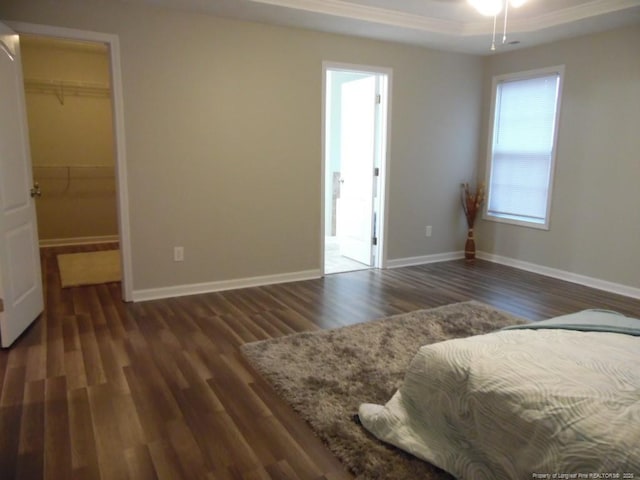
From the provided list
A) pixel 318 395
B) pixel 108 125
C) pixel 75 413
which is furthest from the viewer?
pixel 108 125

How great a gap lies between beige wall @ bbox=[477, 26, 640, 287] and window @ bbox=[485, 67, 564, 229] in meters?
0.14

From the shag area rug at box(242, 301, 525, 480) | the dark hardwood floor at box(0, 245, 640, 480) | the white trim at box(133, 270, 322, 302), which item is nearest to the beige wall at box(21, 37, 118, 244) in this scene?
the dark hardwood floor at box(0, 245, 640, 480)

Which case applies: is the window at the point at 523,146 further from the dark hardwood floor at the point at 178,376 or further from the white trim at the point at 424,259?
the dark hardwood floor at the point at 178,376

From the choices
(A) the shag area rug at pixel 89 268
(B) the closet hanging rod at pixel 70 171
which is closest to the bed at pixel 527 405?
(A) the shag area rug at pixel 89 268

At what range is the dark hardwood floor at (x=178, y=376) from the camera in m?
1.97

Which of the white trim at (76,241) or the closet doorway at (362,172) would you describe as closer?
the closet doorway at (362,172)

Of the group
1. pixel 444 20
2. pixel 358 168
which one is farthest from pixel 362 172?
pixel 444 20

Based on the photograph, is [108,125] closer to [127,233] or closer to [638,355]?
[127,233]

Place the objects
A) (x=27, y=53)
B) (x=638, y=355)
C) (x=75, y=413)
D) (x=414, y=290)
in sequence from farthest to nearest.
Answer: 1. (x=27, y=53)
2. (x=414, y=290)
3. (x=75, y=413)
4. (x=638, y=355)

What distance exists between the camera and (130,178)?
12.8ft

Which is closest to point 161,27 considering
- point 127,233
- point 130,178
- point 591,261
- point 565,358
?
point 130,178

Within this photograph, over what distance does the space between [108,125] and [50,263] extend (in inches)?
83.0

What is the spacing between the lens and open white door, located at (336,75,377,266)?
525 cm

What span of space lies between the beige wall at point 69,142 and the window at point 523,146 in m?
4.95
